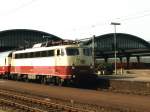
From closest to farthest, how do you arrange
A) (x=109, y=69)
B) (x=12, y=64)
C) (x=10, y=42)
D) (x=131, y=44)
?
(x=12, y=64) < (x=109, y=69) < (x=10, y=42) < (x=131, y=44)

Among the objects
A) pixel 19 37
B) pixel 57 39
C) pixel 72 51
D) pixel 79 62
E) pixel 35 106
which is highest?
pixel 19 37

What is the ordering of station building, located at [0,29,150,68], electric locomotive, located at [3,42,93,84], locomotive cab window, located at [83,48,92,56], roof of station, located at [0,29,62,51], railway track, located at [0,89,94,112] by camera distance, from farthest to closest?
roof of station, located at [0,29,62,51], station building, located at [0,29,150,68], locomotive cab window, located at [83,48,92,56], electric locomotive, located at [3,42,93,84], railway track, located at [0,89,94,112]

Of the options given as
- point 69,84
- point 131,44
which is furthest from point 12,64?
point 131,44

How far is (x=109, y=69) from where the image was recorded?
57500 mm

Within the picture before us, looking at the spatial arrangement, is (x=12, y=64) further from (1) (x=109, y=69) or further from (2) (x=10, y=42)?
(2) (x=10, y=42)

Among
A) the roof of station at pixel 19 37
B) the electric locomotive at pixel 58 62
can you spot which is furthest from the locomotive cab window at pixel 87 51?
the roof of station at pixel 19 37

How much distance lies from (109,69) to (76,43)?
2208cm

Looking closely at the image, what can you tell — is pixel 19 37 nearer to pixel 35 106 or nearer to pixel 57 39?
pixel 57 39

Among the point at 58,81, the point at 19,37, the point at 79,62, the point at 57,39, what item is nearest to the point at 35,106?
the point at 79,62

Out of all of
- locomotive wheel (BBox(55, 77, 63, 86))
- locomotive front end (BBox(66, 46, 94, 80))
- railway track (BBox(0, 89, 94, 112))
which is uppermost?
locomotive front end (BBox(66, 46, 94, 80))

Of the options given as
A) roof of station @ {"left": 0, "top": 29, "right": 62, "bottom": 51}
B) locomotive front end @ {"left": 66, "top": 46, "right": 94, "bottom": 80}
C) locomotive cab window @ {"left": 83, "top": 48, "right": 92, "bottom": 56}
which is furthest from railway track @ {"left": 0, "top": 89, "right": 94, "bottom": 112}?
roof of station @ {"left": 0, "top": 29, "right": 62, "bottom": 51}

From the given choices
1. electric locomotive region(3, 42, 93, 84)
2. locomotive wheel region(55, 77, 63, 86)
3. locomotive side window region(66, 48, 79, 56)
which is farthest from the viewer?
locomotive wheel region(55, 77, 63, 86)

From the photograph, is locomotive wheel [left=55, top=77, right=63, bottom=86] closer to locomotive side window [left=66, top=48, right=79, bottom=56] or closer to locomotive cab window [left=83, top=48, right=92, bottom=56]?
locomotive side window [left=66, top=48, right=79, bottom=56]

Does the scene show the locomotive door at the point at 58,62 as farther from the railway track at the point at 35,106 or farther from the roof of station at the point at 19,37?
the roof of station at the point at 19,37
